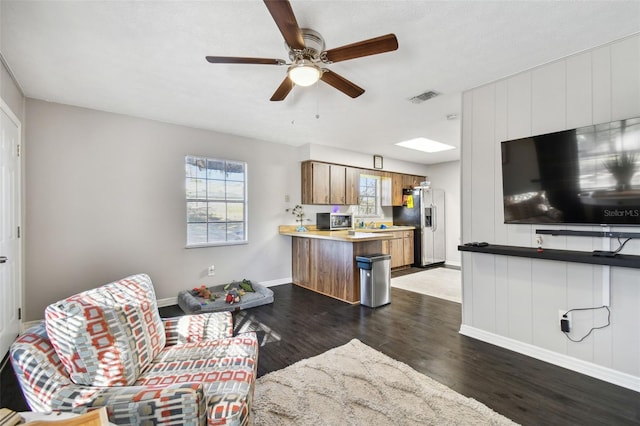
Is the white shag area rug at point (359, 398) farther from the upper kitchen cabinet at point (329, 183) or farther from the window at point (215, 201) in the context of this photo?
the upper kitchen cabinet at point (329, 183)

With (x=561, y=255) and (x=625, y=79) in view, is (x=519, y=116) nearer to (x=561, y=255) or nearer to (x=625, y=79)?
(x=625, y=79)

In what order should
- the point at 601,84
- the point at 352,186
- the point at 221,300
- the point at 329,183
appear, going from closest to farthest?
the point at 601,84 → the point at 221,300 → the point at 329,183 → the point at 352,186

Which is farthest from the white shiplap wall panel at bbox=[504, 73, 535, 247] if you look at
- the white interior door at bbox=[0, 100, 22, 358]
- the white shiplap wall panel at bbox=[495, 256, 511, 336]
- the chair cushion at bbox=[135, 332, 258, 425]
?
the white interior door at bbox=[0, 100, 22, 358]

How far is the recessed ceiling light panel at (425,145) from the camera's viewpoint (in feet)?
16.7

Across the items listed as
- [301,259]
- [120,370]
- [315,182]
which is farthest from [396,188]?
[120,370]

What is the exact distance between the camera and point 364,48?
5.92ft

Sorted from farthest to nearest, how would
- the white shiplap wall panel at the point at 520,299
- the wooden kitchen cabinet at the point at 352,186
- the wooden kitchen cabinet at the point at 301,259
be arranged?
the wooden kitchen cabinet at the point at 352,186 → the wooden kitchen cabinet at the point at 301,259 → the white shiplap wall panel at the point at 520,299

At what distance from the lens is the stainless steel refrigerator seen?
21.7 ft

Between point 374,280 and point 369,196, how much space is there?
323cm

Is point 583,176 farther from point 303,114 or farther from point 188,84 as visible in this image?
point 188,84

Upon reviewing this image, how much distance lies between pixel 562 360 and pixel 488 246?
1.09 m

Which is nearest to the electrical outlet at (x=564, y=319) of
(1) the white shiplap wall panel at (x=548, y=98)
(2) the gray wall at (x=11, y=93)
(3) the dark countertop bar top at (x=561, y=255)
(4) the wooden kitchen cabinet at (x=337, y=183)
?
(3) the dark countertop bar top at (x=561, y=255)

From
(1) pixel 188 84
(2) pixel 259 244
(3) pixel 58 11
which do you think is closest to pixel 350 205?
(2) pixel 259 244

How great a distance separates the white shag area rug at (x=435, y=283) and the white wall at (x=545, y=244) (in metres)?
1.42
